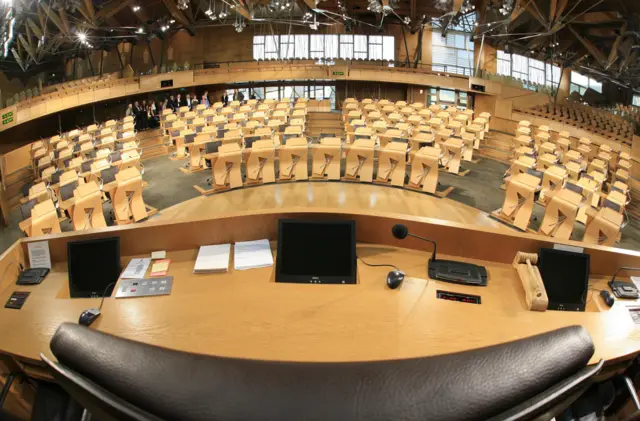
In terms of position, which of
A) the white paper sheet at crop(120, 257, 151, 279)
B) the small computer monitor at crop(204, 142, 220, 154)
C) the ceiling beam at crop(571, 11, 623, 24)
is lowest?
the white paper sheet at crop(120, 257, 151, 279)

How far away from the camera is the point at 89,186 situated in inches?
257

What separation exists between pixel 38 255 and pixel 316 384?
3.38 meters

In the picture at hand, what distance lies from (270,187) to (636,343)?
6976mm

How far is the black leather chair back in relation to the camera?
0.43m

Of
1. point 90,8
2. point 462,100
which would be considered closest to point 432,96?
point 462,100

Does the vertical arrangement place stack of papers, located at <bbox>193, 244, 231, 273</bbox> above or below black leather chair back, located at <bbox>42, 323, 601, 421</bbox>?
below

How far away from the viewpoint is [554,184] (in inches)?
297

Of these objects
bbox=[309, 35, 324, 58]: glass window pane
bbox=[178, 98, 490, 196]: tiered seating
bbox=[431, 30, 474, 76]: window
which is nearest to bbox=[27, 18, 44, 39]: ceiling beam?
bbox=[178, 98, 490, 196]: tiered seating

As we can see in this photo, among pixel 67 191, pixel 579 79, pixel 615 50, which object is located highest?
pixel 615 50

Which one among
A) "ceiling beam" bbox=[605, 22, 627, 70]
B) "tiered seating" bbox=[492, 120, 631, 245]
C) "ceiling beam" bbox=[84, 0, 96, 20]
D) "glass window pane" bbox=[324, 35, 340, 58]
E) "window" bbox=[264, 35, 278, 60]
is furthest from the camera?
"glass window pane" bbox=[324, 35, 340, 58]

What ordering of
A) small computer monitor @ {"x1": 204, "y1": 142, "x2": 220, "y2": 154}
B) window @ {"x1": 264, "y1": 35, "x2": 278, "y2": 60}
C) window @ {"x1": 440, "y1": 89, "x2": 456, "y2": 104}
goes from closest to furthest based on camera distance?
small computer monitor @ {"x1": 204, "y1": 142, "x2": 220, "y2": 154} < window @ {"x1": 440, "y1": 89, "x2": 456, "y2": 104} < window @ {"x1": 264, "y1": 35, "x2": 278, "y2": 60}

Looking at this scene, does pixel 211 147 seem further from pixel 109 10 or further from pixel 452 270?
pixel 109 10

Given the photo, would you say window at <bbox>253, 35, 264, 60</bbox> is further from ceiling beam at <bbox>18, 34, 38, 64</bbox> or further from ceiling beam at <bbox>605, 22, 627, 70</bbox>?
ceiling beam at <bbox>605, 22, 627, 70</bbox>

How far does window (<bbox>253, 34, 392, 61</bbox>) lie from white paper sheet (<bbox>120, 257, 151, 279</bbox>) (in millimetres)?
21874
